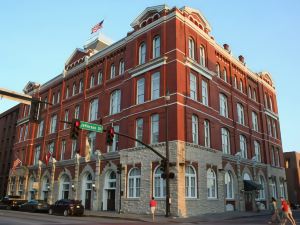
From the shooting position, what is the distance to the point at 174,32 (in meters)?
Result: 30.7

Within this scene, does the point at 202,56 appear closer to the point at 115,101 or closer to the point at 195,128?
the point at 195,128

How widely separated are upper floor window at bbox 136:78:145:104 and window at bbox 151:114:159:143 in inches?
108

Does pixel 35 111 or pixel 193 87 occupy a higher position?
pixel 193 87

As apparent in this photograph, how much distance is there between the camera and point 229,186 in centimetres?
3412

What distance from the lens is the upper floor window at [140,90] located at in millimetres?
31930

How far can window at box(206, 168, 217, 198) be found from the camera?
29.6 meters

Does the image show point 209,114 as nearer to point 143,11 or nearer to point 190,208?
point 190,208

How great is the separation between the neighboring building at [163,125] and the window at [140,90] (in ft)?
0.36

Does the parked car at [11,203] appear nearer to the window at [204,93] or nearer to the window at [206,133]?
the window at [206,133]

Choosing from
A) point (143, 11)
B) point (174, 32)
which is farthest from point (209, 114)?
point (143, 11)

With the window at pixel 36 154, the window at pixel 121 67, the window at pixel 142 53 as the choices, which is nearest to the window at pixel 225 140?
the window at pixel 142 53

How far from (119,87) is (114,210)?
13623 millimetres

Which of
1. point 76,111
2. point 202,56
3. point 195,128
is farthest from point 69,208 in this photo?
point 202,56

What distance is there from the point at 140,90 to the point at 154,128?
4.97m
